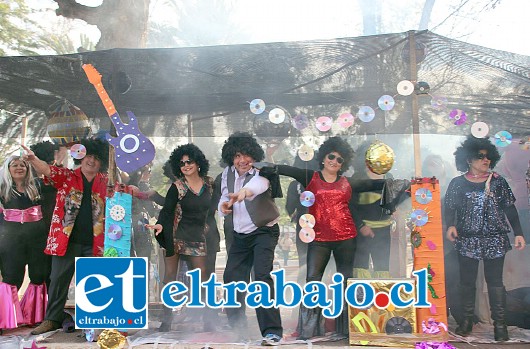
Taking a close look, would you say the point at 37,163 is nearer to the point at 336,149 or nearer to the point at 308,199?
the point at 308,199

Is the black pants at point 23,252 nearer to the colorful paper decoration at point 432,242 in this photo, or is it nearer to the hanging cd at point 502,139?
the colorful paper decoration at point 432,242

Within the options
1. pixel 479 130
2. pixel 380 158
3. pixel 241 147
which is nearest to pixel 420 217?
pixel 380 158

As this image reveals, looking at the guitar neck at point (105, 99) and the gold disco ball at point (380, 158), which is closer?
the gold disco ball at point (380, 158)

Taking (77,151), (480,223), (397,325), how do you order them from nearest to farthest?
(397,325)
(480,223)
(77,151)

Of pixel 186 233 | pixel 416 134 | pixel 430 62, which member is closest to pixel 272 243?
pixel 186 233

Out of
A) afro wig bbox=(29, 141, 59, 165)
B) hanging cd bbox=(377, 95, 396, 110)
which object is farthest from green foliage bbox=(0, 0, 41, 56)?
hanging cd bbox=(377, 95, 396, 110)

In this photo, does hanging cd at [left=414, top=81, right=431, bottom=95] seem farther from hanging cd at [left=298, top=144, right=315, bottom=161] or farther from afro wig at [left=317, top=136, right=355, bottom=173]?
hanging cd at [left=298, top=144, right=315, bottom=161]

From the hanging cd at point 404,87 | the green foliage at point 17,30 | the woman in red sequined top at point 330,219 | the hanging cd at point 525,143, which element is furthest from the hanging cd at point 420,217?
the green foliage at point 17,30

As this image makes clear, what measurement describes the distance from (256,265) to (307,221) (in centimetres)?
58

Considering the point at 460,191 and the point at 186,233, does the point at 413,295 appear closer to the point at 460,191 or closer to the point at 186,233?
the point at 460,191

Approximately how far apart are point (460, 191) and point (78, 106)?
3.44m

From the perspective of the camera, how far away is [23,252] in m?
5.12

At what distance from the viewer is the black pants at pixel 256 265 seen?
4414mm

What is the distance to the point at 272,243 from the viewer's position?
4.59 meters
